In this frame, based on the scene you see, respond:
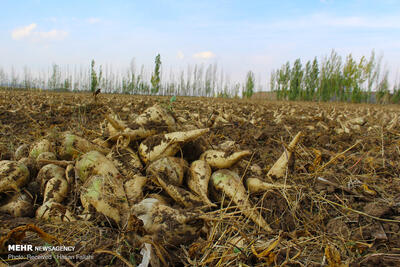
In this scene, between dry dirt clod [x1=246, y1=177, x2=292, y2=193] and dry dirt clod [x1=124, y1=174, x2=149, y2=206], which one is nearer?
dry dirt clod [x1=124, y1=174, x2=149, y2=206]

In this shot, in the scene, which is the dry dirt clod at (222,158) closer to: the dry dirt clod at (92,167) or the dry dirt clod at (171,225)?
the dry dirt clod at (171,225)

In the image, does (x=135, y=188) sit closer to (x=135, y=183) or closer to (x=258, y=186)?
(x=135, y=183)

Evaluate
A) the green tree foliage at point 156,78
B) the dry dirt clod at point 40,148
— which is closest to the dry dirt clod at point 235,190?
the dry dirt clod at point 40,148

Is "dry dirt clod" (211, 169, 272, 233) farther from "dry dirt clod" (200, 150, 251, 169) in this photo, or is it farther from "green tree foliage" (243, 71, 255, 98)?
"green tree foliage" (243, 71, 255, 98)

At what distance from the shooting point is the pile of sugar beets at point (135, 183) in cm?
153

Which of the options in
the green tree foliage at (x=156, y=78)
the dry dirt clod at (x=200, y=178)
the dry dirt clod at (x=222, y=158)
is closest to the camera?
the dry dirt clod at (x=200, y=178)

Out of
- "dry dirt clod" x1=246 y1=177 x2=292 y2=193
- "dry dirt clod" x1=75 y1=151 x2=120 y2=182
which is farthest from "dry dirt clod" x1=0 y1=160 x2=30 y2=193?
"dry dirt clod" x1=246 y1=177 x2=292 y2=193

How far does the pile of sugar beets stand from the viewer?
1527 millimetres

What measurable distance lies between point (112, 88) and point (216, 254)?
3578 centimetres

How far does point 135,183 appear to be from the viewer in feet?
5.99

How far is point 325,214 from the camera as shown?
6.01ft

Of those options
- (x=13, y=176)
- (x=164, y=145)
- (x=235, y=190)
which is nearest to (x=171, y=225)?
(x=235, y=190)

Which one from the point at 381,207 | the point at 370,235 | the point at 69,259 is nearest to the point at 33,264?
the point at 69,259

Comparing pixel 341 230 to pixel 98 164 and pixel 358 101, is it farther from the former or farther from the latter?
pixel 358 101
